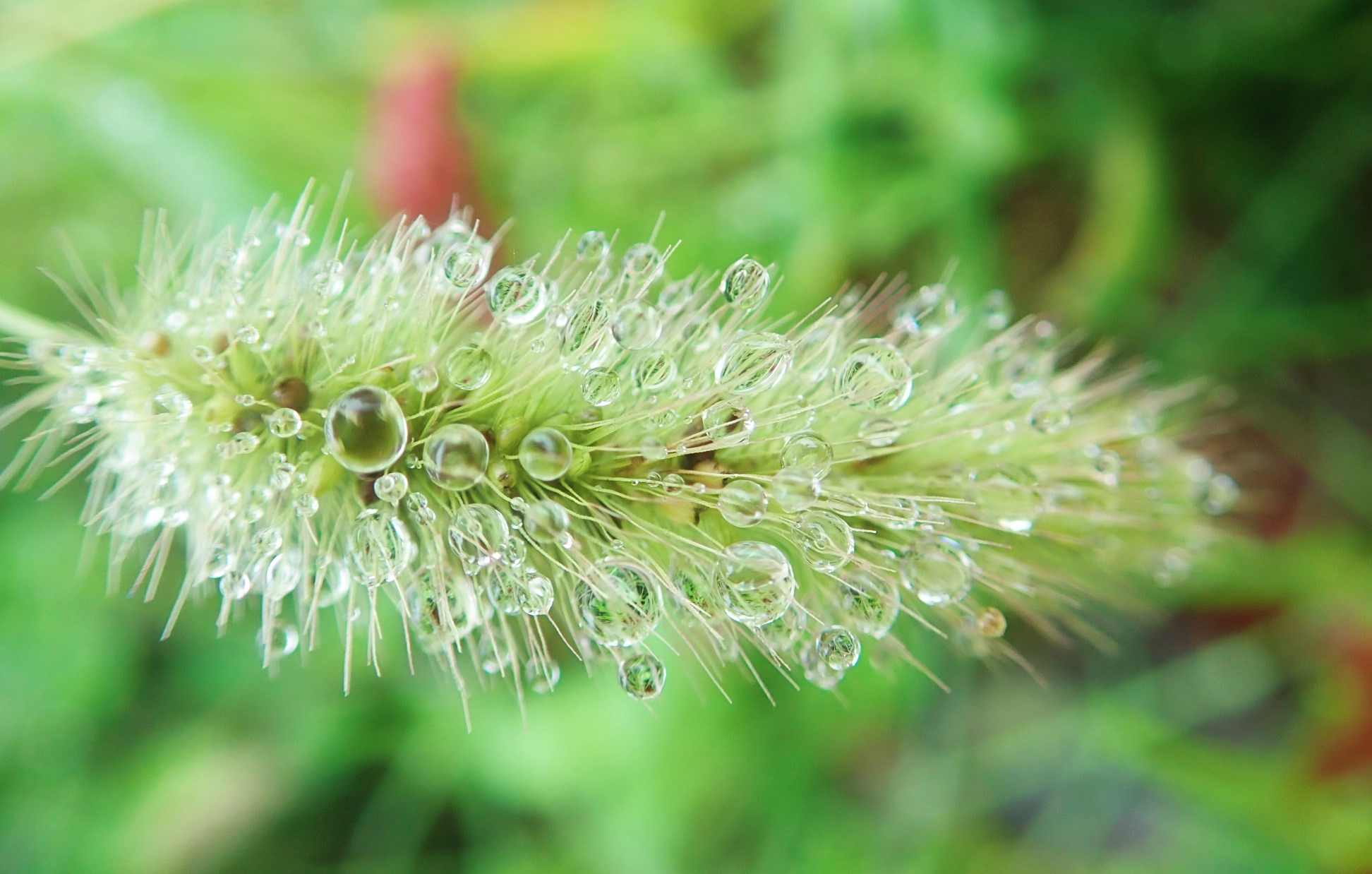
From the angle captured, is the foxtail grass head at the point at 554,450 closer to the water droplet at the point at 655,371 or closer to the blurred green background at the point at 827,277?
the water droplet at the point at 655,371

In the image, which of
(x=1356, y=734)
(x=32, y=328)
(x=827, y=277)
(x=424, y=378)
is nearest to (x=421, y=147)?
(x=827, y=277)

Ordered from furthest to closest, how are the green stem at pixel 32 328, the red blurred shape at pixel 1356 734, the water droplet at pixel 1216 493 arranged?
the red blurred shape at pixel 1356 734 → the water droplet at pixel 1216 493 → the green stem at pixel 32 328

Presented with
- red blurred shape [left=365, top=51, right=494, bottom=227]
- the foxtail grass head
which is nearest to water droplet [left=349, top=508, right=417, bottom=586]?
the foxtail grass head

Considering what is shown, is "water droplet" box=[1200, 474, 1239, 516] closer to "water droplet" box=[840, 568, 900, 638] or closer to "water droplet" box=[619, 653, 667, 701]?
"water droplet" box=[840, 568, 900, 638]

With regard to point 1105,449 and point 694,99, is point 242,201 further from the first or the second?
point 1105,449

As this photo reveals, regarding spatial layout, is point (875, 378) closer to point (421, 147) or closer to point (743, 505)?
point (743, 505)

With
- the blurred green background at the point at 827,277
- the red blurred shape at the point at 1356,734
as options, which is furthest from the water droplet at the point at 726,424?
the red blurred shape at the point at 1356,734

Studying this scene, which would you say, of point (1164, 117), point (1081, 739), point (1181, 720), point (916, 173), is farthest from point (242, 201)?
point (1181, 720)
